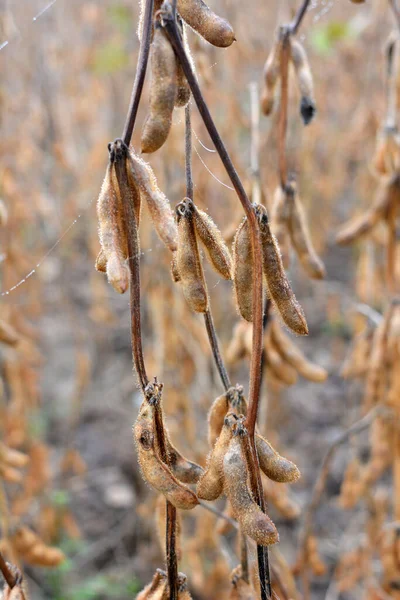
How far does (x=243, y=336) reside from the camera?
4.38ft

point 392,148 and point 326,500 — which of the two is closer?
point 392,148

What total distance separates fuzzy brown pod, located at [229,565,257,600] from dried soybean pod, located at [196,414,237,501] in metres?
0.24

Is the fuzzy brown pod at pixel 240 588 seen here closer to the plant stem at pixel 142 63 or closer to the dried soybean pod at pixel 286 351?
the dried soybean pod at pixel 286 351

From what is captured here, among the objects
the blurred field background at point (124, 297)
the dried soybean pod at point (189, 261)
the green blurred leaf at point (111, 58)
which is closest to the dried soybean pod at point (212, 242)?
the dried soybean pod at point (189, 261)

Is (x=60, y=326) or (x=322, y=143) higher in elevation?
(x=322, y=143)

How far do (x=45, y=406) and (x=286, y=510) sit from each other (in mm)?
2019

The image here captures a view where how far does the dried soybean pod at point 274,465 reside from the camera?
72 centimetres

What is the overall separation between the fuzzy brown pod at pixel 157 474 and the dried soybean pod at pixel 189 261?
15cm

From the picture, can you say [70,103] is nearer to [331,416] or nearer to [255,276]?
Result: [331,416]

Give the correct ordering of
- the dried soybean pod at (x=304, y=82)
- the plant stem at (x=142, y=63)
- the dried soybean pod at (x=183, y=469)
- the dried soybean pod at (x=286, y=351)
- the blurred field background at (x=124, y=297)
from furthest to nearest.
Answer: the blurred field background at (x=124, y=297) < the dried soybean pod at (x=286, y=351) < the dried soybean pod at (x=304, y=82) < the dried soybean pod at (x=183, y=469) < the plant stem at (x=142, y=63)

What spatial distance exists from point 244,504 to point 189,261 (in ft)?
0.84

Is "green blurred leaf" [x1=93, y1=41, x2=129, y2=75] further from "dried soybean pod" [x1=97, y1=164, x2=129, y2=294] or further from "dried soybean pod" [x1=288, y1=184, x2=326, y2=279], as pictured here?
"dried soybean pod" [x1=97, y1=164, x2=129, y2=294]

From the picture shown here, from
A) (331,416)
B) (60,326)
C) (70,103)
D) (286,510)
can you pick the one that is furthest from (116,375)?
(286,510)

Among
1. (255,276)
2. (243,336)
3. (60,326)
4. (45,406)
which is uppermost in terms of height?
(60,326)
